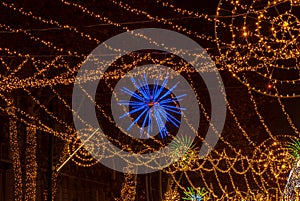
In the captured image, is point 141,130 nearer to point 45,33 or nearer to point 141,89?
point 141,89

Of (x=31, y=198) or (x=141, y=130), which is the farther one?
(x=141, y=130)

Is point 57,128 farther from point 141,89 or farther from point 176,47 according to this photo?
point 176,47

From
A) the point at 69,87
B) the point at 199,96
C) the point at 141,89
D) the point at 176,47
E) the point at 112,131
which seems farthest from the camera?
the point at 112,131

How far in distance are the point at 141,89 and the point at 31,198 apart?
183 inches

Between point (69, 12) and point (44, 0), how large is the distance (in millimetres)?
595

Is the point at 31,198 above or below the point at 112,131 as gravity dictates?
below

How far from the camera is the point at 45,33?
21250mm

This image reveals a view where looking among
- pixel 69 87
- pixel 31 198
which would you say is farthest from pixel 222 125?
pixel 31 198

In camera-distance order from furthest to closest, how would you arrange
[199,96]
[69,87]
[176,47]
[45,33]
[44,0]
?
[199,96] < [69,87] < [45,33] < [44,0] < [176,47]

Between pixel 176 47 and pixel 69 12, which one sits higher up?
pixel 69 12

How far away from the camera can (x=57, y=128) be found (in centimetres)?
3881

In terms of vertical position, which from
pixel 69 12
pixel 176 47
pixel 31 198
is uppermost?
pixel 69 12

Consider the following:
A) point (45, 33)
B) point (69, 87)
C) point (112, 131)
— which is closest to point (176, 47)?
point (45, 33)

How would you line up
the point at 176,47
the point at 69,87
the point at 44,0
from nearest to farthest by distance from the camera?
the point at 176,47, the point at 44,0, the point at 69,87
